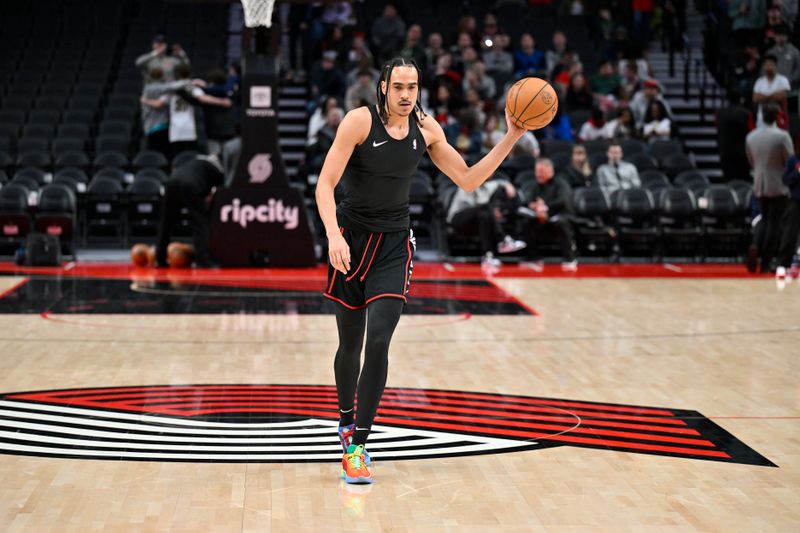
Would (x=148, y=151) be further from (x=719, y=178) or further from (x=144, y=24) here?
(x=719, y=178)

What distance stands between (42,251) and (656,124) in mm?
8665

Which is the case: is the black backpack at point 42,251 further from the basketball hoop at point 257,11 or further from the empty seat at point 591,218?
the empty seat at point 591,218

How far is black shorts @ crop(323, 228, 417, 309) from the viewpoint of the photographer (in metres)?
5.15

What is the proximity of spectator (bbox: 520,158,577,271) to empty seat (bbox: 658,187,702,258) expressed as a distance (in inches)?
57.3

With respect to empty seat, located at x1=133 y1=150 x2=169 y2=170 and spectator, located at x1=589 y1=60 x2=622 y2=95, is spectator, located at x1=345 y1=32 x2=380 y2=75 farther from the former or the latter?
spectator, located at x1=589 y1=60 x2=622 y2=95

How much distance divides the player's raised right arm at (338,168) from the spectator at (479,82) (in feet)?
43.6

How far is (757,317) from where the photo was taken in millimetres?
10711

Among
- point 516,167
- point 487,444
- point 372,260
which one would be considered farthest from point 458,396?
point 516,167

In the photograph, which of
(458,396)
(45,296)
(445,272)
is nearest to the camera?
(458,396)

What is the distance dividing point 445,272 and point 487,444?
8596 millimetres

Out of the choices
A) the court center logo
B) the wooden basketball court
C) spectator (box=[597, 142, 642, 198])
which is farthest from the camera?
spectator (box=[597, 142, 642, 198])

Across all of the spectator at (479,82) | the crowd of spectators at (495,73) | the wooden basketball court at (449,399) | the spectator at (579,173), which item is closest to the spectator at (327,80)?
the crowd of spectators at (495,73)

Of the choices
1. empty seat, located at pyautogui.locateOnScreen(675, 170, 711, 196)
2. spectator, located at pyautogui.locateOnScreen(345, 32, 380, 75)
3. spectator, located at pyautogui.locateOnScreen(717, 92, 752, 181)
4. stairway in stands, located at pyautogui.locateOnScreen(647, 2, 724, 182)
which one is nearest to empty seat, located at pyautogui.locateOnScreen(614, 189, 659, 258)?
empty seat, located at pyautogui.locateOnScreen(675, 170, 711, 196)

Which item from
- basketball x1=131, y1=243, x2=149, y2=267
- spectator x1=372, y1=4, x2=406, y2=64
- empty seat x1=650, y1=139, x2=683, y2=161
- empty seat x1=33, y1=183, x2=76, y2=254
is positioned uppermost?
spectator x1=372, y1=4, x2=406, y2=64
